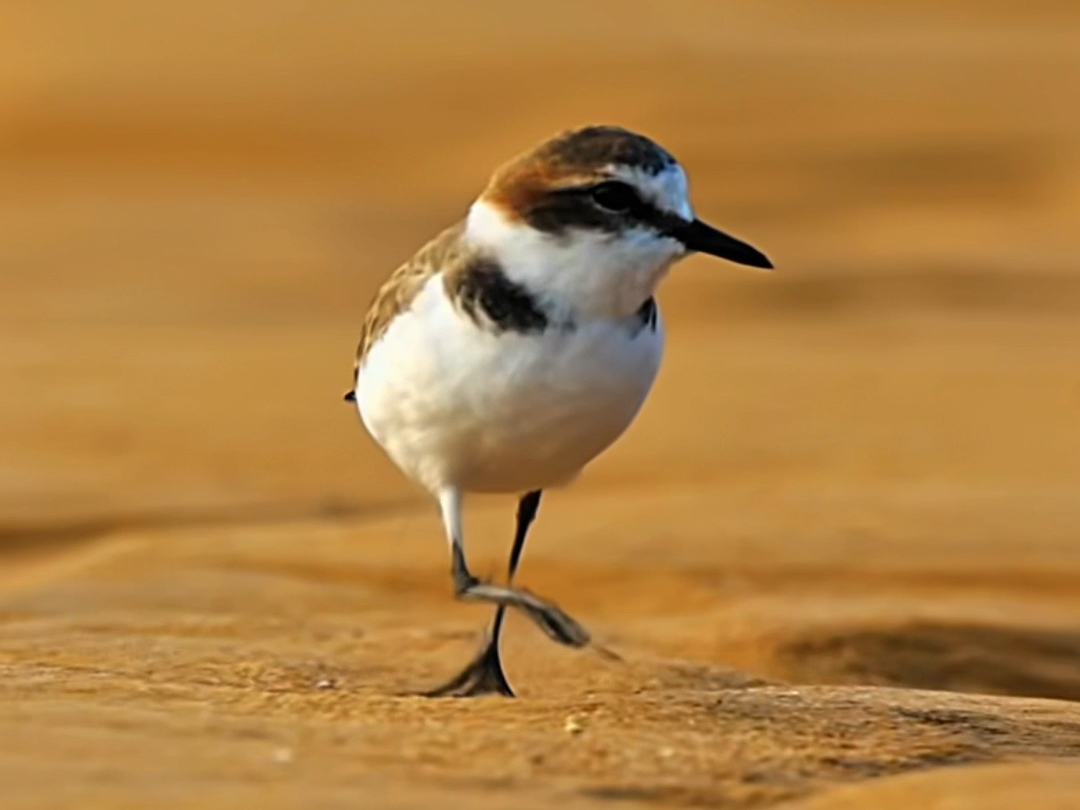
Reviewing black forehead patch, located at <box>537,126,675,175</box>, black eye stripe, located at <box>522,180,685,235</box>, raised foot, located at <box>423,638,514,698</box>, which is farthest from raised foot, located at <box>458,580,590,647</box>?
black forehead patch, located at <box>537,126,675,175</box>

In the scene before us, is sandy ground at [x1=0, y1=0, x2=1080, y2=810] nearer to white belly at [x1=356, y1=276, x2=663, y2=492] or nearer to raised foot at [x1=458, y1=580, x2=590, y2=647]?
raised foot at [x1=458, y1=580, x2=590, y2=647]

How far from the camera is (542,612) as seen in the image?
4.23m

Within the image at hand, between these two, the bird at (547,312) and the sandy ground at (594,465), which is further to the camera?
the bird at (547,312)

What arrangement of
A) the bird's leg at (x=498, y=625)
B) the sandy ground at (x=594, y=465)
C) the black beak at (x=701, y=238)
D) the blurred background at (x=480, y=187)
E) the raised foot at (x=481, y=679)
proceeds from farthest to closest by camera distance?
the blurred background at (x=480, y=187) → the raised foot at (x=481, y=679) → the bird's leg at (x=498, y=625) → the black beak at (x=701, y=238) → the sandy ground at (x=594, y=465)

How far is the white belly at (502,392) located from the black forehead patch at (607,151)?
293 millimetres

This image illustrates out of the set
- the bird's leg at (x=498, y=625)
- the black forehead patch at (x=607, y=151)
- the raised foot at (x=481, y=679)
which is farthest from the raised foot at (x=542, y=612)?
the black forehead patch at (x=607, y=151)

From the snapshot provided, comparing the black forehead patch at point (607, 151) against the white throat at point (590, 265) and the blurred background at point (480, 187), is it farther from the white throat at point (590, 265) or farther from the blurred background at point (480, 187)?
the blurred background at point (480, 187)

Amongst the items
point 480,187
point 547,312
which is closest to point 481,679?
point 547,312

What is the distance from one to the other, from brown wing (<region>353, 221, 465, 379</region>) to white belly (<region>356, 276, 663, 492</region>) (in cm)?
5

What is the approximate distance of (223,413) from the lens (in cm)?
827

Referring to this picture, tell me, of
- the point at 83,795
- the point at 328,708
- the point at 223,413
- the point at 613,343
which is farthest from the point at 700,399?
the point at 83,795

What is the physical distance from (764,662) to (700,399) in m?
2.97

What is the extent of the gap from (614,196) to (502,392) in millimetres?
421

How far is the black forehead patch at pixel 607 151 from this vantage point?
158 inches
